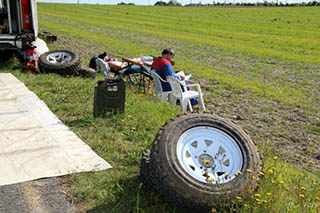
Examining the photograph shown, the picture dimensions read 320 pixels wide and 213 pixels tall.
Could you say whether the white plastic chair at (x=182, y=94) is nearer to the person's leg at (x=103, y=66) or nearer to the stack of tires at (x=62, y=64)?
the stack of tires at (x=62, y=64)

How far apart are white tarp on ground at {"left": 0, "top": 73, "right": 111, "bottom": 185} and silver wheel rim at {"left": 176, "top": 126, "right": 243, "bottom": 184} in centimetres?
99

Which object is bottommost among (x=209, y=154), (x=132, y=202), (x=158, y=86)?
(x=158, y=86)

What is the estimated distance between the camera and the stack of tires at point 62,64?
8.52 meters

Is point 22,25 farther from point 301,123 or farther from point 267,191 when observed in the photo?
point 267,191

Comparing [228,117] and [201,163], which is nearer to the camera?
[201,163]

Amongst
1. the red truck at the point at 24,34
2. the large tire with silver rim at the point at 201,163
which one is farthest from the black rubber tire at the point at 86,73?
the large tire with silver rim at the point at 201,163

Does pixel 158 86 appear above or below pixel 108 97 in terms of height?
below

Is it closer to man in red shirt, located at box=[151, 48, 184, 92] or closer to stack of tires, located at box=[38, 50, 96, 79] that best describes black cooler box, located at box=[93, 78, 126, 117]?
man in red shirt, located at box=[151, 48, 184, 92]

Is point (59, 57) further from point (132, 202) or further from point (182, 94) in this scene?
point (132, 202)

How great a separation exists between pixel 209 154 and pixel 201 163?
0.11 metres

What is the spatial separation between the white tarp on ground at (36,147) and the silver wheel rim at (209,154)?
99 cm

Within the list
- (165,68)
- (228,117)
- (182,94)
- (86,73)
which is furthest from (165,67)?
(86,73)

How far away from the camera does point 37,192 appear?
340 centimetres

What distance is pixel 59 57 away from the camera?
9.30m
